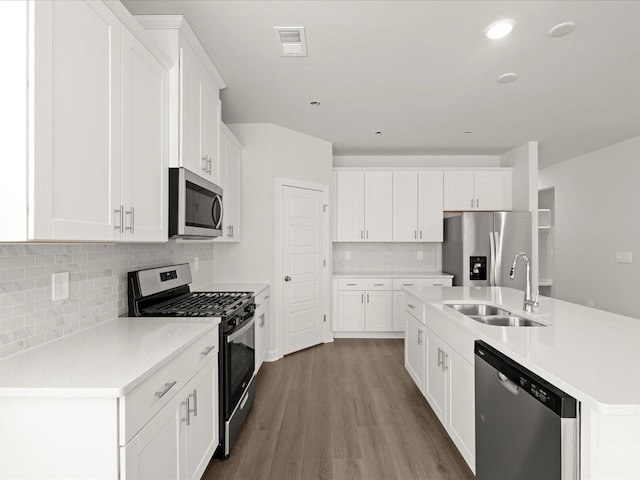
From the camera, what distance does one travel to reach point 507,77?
301 centimetres

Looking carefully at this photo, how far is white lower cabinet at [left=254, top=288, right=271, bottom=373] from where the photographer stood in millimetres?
3393

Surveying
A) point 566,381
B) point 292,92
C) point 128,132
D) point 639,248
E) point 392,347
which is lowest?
point 392,347

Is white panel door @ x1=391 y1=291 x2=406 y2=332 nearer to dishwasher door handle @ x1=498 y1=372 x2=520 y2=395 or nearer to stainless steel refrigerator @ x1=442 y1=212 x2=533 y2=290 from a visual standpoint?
stainless steel refrigerator @ x1=442 y1=212 x2=533 y2=290

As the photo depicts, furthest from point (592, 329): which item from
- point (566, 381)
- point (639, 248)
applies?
point (639, 248)

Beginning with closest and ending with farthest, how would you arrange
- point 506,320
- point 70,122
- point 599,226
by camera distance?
1. point 70,122
2. point 506,320
3. point 599,226

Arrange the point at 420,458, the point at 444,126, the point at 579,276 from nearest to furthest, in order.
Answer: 1. the point at 420,458
2. the point at 444,126
3. the point at 579,276

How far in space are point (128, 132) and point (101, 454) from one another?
1243 millimetres

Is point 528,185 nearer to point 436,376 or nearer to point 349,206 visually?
point 349,206

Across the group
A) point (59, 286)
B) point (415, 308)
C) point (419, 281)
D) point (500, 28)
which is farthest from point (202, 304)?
point (419, 281)

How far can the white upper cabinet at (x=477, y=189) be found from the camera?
17.3ft

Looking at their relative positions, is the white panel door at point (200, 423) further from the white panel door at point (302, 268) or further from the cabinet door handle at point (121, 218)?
the white panel door at point (302, 268)

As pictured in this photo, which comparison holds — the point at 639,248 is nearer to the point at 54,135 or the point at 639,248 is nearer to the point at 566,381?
the point at 566,381

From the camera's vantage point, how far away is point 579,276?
6008 mm

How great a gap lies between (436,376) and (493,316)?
560mm
